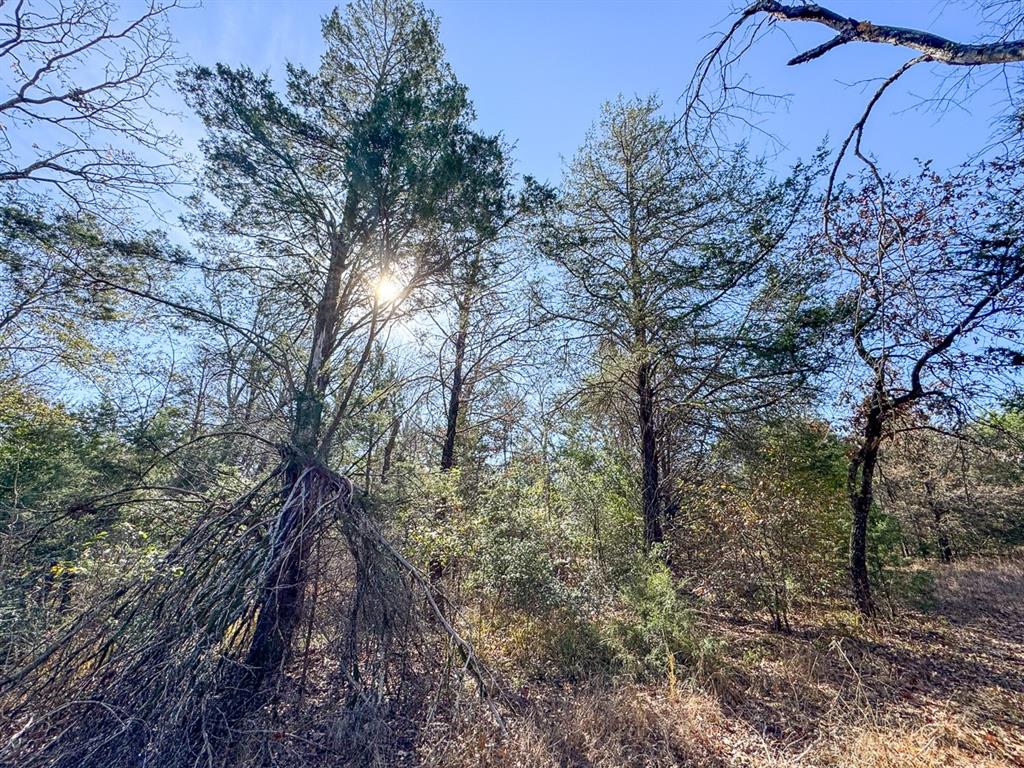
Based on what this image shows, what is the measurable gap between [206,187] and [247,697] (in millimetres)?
5445

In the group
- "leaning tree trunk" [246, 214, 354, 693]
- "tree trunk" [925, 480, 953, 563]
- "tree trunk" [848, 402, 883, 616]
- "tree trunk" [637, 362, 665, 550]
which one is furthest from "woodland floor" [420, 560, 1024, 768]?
"tree trunk" [925, 480, 953, 563]

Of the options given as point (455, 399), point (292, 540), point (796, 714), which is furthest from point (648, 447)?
point (292, 540)

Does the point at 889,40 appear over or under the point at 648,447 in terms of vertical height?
over

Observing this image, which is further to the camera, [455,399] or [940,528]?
[940,528]

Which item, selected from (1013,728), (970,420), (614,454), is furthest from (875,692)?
(614,454)

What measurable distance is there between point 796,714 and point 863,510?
4.12 meters

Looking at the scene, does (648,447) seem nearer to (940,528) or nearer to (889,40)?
(889,40)

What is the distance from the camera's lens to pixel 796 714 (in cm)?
415

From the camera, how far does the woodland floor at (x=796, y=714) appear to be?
340 cm

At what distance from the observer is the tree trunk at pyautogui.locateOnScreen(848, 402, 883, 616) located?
21.7 feet

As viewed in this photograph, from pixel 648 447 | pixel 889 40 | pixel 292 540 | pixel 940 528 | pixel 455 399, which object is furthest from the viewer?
pixel 940 528

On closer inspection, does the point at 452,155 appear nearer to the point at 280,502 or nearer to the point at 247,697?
the point at 280,502

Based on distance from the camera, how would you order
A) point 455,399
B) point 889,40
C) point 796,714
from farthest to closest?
point 455,399, point 796,714, point 889,40

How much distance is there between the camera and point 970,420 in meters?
5.52
